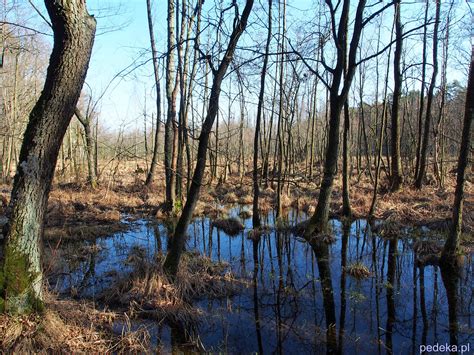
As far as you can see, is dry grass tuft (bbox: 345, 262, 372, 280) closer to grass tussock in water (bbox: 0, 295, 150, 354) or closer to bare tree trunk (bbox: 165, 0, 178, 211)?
grass tussock in water (bbox: 0, 295, 150, 354)

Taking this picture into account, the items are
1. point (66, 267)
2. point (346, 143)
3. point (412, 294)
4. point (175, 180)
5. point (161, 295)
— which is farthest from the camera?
point (175, 180)

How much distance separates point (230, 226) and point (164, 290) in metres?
5.60

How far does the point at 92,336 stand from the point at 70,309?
68cm

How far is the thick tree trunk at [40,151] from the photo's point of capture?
3.85 m

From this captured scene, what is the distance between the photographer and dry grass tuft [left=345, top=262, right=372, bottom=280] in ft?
22.5

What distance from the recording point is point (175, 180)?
1344cm

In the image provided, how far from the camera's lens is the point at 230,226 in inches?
438

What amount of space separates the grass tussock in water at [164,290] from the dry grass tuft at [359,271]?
2191 millimetres

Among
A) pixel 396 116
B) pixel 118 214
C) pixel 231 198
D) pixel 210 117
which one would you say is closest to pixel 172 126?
pixel 118 214

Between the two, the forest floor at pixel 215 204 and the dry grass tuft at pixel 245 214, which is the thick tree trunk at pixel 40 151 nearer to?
the forest floor at pixel 215 204

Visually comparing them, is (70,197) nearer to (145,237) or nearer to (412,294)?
(145,237)

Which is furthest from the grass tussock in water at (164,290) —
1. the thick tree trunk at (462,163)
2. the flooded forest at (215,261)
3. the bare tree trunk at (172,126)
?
the bare tree trunk at (172,126)

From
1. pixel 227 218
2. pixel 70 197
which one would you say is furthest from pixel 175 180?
pixel 70 197

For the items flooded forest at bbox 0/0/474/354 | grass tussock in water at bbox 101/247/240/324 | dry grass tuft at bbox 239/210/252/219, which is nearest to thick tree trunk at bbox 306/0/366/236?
flooded forest at bbox 0/0/474/354
